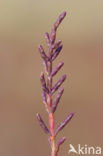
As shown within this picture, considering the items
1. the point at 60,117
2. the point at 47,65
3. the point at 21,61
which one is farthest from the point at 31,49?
the point at 47,65

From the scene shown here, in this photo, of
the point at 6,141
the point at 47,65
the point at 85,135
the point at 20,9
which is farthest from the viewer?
the point at 20,9

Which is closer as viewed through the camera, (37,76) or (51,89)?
(51,89)

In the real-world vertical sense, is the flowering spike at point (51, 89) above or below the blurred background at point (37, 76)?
above

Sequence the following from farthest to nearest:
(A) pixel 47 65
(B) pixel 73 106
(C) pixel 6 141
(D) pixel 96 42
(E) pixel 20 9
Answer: (E) pixel 20 9 → (D) pixel 96 42 → (B) pixel 73 106 → (C) pixel 6 141 → (A) pixel 47 65

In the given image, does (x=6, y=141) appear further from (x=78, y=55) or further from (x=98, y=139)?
(x=78, y=55)

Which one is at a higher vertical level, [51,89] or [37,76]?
[51,89]

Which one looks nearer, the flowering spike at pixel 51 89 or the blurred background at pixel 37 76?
the flowering spike at pixel 51 89

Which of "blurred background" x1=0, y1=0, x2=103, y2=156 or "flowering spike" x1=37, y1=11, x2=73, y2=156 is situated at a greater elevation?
"flowering spike" x1=37, y1=11, x2=73, y2=156

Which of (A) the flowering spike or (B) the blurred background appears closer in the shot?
(A) the flowering spike
